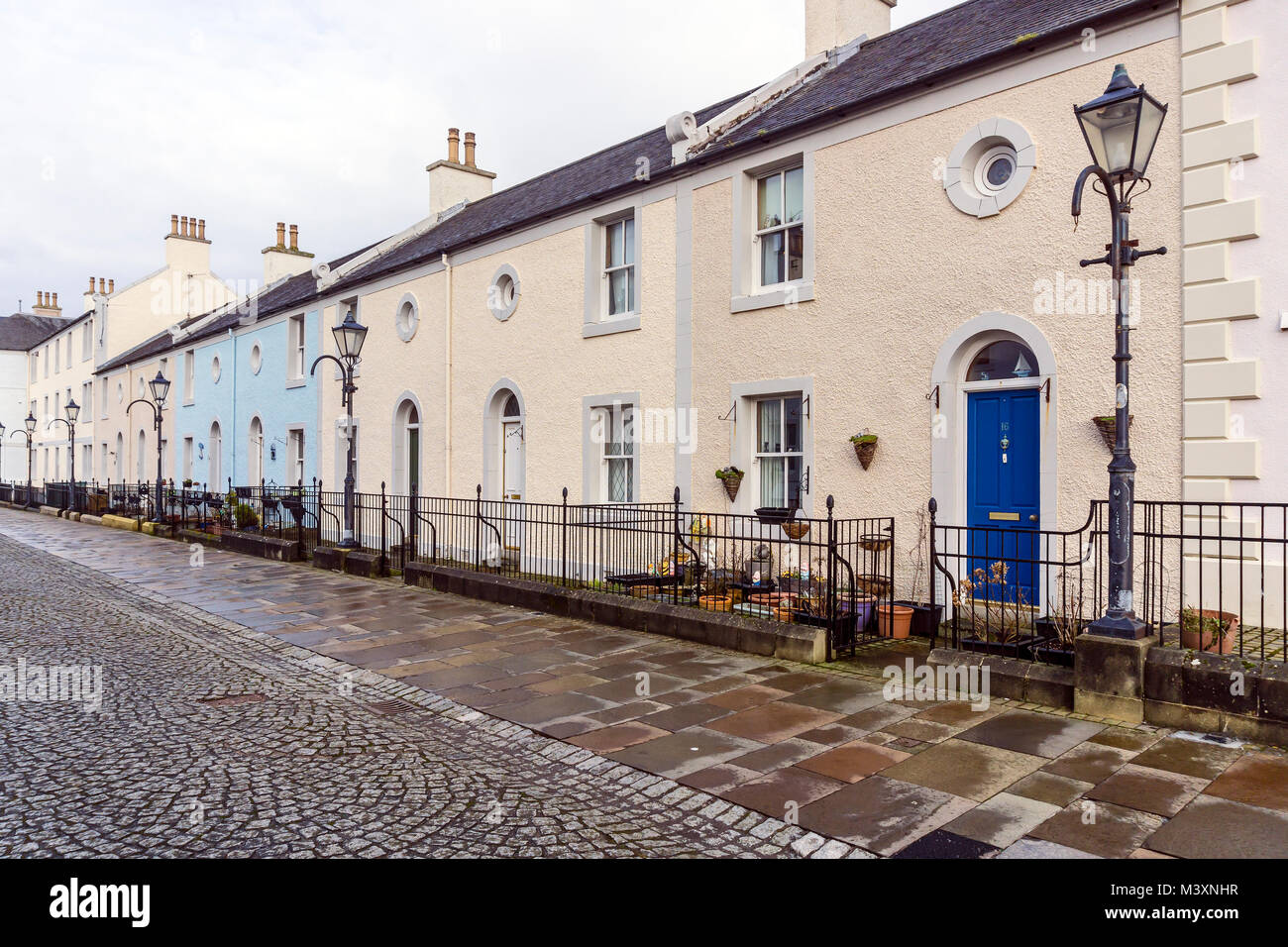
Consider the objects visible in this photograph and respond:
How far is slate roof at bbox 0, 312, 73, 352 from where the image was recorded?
53.8 meters

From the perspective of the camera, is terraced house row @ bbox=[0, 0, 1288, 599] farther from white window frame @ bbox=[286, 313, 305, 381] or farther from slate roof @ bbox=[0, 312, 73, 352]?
slate roof @ bbox=[0, 312, 73, 352]

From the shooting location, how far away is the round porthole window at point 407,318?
17.8 metres

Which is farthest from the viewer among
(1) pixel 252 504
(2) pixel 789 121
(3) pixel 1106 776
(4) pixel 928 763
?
(1) pixel 252 504

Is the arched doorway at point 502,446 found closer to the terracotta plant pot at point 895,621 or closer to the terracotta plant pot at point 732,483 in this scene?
the terracotta plant pot at point 732,483

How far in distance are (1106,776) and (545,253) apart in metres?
11.9

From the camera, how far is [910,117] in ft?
31.3

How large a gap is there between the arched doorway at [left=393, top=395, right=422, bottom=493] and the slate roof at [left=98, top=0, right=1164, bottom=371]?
3.02 meters

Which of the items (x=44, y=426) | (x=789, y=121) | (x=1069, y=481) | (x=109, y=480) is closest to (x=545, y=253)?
(x=789, y=121)

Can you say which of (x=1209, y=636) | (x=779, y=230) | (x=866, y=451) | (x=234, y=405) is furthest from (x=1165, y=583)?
(x=234, y=405)

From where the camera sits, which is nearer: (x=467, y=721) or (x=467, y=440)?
(x=467, y=721)

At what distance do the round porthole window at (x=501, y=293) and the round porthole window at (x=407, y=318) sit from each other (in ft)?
8.90

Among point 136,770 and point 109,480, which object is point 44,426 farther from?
point 136,770

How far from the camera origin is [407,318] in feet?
59.4

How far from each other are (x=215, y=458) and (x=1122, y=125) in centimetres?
2809
